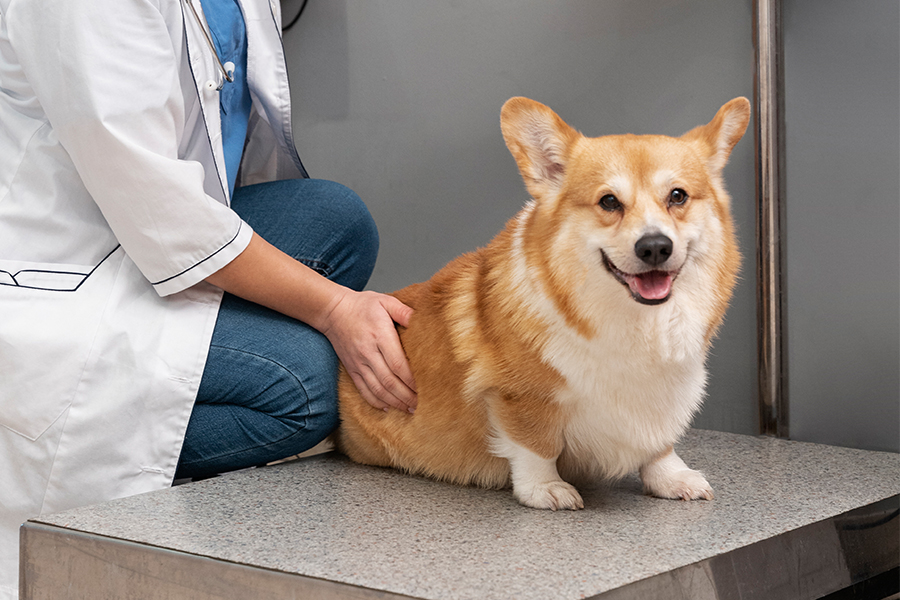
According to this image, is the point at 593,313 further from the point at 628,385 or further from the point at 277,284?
the point at 277,284

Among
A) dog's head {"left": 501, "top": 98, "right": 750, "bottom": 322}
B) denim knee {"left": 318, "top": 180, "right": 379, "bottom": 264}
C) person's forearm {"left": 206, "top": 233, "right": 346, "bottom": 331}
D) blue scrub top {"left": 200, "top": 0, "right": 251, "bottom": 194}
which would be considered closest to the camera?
dog's head {"left": 501, "top": 98, "right": 750, "bottom": 322}

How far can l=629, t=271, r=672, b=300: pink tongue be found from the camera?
84cm

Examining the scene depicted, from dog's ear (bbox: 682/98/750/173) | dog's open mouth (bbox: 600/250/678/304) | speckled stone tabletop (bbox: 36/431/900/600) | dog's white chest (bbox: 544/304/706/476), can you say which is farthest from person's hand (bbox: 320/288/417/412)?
dog's ear (bbox: 682/98/750/173)

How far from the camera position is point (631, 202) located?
0.86 metres

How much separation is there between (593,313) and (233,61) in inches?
30.7

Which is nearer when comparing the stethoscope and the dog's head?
the dog's head

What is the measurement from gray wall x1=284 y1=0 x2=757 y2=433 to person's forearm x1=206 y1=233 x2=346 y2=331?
0.74 meters

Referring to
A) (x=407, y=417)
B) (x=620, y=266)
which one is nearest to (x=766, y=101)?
(x=620, y=266)

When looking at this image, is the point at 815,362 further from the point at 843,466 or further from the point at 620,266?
the point at 620,266

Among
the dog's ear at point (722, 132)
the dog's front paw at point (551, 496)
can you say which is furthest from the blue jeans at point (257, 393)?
the dog's ear at point (722, 132)

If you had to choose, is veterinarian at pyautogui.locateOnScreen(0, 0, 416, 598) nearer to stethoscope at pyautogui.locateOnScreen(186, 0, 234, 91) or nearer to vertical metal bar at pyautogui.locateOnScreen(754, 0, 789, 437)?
stethoscope at pyautogui.locateOnScreen(186, 0, 234, 91)

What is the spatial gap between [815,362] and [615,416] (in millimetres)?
695

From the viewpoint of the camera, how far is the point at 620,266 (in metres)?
0.83

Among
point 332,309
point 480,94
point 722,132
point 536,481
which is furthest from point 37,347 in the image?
point 480,94
